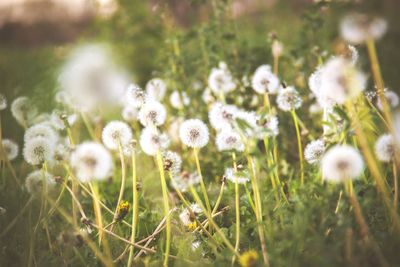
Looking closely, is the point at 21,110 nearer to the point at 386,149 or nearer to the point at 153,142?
the point at 153,142

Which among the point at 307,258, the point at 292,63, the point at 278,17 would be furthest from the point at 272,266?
the point at 278,17

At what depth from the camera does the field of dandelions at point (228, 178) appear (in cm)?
126

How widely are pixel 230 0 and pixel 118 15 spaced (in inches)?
111

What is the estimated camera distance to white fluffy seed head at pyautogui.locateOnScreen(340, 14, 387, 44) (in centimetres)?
117

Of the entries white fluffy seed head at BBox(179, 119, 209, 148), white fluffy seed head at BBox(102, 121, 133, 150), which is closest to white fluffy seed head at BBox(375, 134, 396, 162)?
white fluffy seed head at BBox(179, 119, 209, 148)

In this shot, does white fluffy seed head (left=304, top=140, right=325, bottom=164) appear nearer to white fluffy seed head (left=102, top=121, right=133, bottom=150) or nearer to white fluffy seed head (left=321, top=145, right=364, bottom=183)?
white fluffy seed head (left=321, top=145, right=364, bottom=183)

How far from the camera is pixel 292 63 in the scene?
2951mm

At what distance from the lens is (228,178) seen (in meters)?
1.71

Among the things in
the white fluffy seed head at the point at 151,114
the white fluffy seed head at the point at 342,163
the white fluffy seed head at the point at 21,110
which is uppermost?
the white fluffy seed head at the point at 21,110

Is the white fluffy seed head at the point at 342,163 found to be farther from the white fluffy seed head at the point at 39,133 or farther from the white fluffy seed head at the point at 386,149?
the white fluffy seed head at the point at 39,133

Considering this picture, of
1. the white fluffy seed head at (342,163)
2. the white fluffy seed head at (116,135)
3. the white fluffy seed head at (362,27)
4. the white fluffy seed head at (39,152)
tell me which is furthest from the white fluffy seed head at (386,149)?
the white fluffy seed head at (39,152)

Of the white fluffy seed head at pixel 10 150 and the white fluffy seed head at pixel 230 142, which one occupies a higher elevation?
the white fluffy seed head at pixel 10 150

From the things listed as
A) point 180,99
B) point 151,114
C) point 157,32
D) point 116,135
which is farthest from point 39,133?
point 157,32

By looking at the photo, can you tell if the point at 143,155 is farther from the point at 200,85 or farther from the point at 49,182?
the point at 49,182
